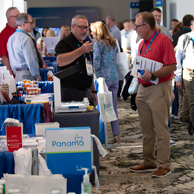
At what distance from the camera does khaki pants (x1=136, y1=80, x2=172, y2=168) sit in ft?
14.6

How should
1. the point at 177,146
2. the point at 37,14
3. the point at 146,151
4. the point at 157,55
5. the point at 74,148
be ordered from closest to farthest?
the point at 74,148, the point at 157,55, the point at 146,151, the point at 177,146, the point at 37,14

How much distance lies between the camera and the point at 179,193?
408 centimetres

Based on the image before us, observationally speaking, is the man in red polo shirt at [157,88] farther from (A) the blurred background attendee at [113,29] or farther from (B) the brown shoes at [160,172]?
(A) the blurred background attendee at [113,29]

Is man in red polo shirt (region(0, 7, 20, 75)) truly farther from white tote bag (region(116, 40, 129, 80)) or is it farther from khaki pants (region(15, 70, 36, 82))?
white tote bag (region(116, 40, 129, 80))

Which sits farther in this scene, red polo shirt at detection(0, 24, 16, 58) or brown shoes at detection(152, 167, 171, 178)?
red polo shirt at detection(0, 24, 16, 58)

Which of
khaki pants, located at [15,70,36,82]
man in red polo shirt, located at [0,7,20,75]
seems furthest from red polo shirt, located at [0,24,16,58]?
khaki pants, located at [15,70,36,82]

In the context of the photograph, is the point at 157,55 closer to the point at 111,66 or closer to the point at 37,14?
the point at 111,66

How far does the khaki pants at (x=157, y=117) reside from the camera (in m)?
4.44

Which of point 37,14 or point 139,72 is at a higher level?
point 37,14

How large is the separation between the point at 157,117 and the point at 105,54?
5.34 feet

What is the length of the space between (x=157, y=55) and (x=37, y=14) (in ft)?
55.2

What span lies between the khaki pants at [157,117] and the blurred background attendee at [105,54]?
134cm

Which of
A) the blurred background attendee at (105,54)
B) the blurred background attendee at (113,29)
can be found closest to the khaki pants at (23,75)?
the blurred background attendee at (105,54)

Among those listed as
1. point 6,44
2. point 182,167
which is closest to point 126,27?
point 6,44
